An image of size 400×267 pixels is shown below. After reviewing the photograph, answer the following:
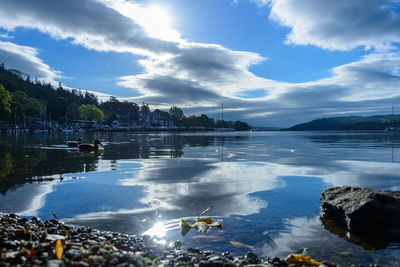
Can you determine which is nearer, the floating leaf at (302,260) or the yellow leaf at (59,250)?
the yellow leaf at (59,250)

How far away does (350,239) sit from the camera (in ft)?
19.3

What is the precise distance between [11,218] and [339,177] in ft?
44.7

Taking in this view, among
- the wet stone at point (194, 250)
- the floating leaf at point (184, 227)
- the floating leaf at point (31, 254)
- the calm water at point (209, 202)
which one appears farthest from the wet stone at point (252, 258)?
the floating leaf at point (31, 254)

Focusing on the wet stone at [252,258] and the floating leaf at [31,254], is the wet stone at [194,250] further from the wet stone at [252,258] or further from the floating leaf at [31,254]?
the floating leaf at [31,254]

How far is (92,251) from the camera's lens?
4.18 meters

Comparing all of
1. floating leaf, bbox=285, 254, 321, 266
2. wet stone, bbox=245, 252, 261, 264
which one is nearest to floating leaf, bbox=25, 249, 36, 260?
wet stone, bbox=245, 252, 261, 264

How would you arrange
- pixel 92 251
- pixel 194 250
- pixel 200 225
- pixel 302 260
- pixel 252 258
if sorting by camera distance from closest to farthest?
1. pixel 92 251
2. pixel 302 260
3. pixel 252 258
4. pixel 194 250
5. pixel 200 225

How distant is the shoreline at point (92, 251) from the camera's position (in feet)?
12.0

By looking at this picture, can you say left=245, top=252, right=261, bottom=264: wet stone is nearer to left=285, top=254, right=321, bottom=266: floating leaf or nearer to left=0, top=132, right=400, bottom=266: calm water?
left=0, top=132, right=400, bottom=266: calm water

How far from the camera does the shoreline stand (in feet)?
12.0

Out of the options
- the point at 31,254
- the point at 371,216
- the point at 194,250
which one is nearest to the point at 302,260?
the point at 194,250

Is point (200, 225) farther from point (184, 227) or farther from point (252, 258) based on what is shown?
point (252, 258)

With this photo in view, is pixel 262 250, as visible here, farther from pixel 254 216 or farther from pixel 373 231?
pixel 373 231

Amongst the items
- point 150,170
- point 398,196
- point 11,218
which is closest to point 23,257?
point 11,218
